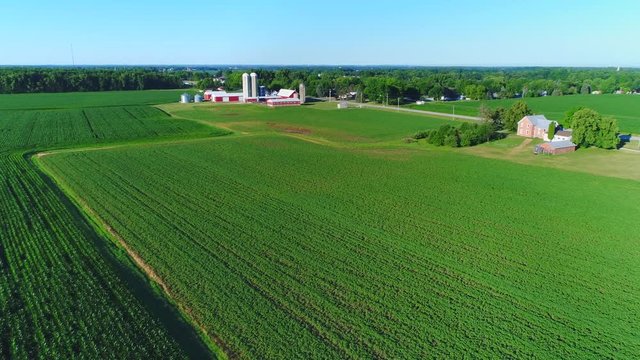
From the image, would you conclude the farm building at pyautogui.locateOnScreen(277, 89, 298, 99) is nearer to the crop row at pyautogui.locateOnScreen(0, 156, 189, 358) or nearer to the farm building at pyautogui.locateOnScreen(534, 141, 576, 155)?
the farm building at pyautogui.locateOnScreen(534, 141, 576, 155)

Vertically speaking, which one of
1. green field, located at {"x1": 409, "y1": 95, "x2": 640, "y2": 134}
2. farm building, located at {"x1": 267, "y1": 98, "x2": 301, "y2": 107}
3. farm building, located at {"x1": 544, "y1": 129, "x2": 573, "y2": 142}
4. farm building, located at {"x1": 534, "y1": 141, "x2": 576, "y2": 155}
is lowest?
farm building, located at {"x1": 534, "y1": 141, "x2": 576, "y2": 155}

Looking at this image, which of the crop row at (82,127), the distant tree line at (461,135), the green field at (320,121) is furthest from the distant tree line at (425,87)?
the crop row at (82,127)

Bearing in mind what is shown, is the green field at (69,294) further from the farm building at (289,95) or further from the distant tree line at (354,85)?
the distant tree line at (354,85)

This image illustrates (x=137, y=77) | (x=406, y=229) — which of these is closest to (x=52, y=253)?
(x=406, y=229)

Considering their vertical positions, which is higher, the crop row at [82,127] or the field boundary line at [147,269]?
the crop row at [82,127]

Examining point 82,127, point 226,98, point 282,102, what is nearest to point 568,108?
point 282,102

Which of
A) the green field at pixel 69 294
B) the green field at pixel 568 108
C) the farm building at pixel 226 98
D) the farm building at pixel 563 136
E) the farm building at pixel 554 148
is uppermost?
the farm building at pixel 226 98

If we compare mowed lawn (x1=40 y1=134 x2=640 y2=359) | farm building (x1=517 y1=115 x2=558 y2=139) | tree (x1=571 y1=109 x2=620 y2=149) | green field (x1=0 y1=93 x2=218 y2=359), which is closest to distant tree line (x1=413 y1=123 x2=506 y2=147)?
farm building (x1=517 y1=115 x2=558 y2=139)
